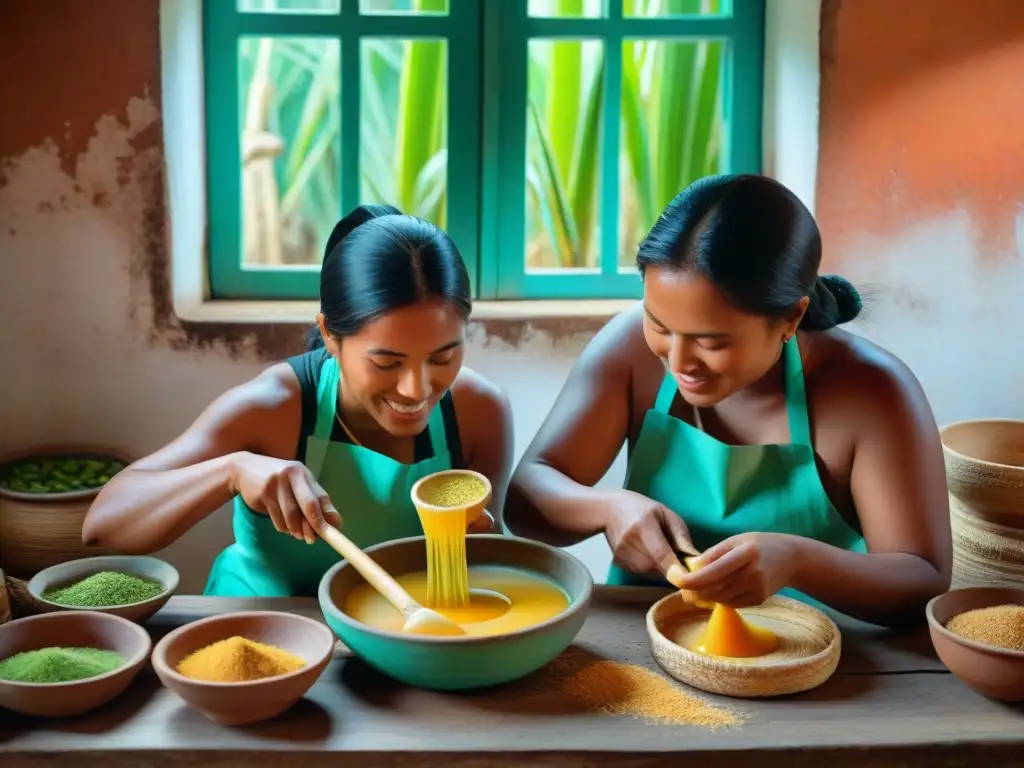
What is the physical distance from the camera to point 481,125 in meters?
3.23

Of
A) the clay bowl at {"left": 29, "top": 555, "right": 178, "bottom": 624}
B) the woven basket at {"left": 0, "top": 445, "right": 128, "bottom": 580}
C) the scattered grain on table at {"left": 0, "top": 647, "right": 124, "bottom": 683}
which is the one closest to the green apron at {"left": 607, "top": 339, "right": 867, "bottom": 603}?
the clay bowl at {"left": 29, "top": 555, "right": 178, "bottom": 624}

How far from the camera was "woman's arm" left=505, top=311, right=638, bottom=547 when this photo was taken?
203 cm

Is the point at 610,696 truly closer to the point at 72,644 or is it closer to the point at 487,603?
the point at 487,603

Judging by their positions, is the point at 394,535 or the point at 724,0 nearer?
the point at 394,535

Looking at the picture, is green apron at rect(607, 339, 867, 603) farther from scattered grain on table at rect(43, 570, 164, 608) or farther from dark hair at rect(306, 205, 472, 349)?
scattered grain on table at rect(43, 570, 164, 608)

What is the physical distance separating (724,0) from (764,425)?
175 cm

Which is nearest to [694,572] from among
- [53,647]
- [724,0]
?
[53,647]

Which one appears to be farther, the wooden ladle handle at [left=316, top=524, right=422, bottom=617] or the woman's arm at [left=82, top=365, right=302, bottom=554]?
the woman's arm at [left=82, top=365, right=302, bottom=554]

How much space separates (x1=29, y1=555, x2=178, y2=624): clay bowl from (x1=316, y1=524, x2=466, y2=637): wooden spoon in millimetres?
296

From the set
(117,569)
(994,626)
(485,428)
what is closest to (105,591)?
(117,569)

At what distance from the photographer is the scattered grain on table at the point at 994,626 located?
1521mm

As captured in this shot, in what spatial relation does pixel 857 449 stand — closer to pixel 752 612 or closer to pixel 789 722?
pixel 752 612

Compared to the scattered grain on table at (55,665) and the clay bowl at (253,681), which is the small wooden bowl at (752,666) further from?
the scattered grain on table at (55,665)

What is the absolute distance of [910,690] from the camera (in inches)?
61.3
